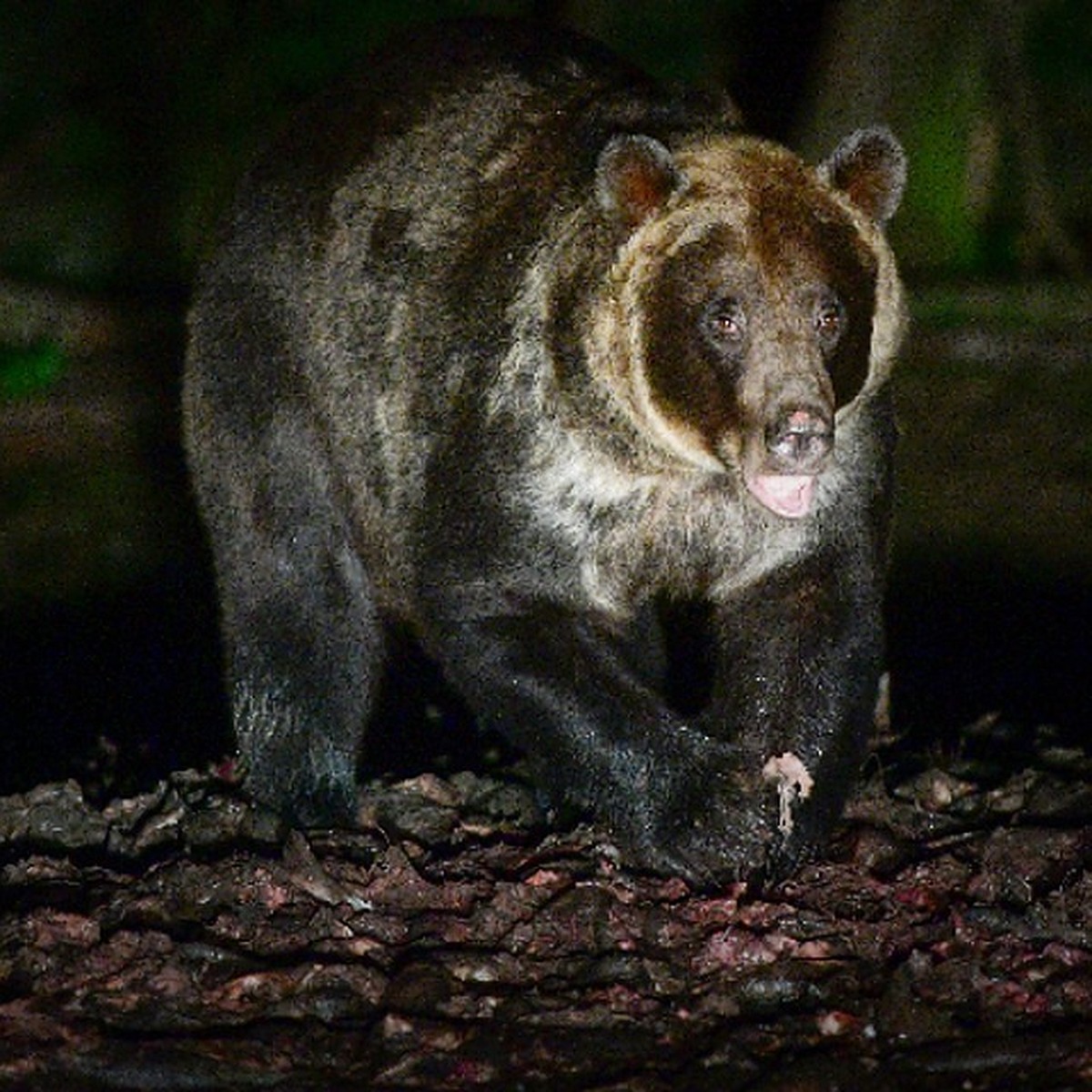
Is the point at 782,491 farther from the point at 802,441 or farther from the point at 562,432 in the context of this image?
the point at 562,432

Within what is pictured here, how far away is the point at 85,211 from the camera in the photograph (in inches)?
803

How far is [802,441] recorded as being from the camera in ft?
19.9

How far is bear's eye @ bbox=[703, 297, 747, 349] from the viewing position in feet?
20.6

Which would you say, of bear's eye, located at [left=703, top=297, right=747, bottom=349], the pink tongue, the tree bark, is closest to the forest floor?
the tree bark

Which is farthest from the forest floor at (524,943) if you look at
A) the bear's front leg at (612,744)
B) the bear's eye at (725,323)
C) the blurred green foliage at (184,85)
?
the blurred green foliage at (184,85)

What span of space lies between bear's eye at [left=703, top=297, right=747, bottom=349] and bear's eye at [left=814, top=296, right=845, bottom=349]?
208 mm

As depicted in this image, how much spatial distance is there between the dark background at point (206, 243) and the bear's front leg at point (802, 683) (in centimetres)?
230

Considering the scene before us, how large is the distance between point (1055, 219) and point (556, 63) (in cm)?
1115

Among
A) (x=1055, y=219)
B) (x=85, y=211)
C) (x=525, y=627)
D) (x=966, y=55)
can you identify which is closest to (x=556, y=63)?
(x=525, y=627)

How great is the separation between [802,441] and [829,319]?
0.45 meters

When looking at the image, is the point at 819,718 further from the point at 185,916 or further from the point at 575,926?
the point at 185,916

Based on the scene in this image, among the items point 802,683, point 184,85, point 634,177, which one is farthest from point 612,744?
point 184,85

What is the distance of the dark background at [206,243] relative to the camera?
12.1 m

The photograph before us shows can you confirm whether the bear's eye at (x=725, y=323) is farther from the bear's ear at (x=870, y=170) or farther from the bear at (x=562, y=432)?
the bear's ear at (x=870, y=170)
